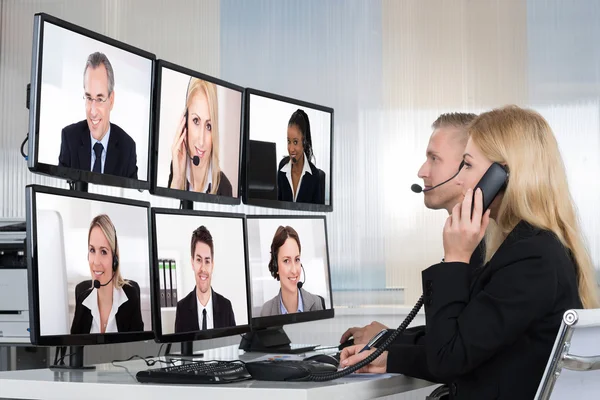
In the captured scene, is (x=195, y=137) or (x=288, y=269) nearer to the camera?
(x=195, y=137)

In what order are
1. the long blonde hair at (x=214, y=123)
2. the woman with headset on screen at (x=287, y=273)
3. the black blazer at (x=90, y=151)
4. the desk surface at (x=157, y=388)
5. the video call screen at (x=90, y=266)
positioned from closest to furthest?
1. the desk surface at (x=157, y=388)
2. the video call screen at (x=90, y=266)
3. the black blazer at (x=90, y=151)
4. the long blonde hair at (x=214, y=123)
5. the woman with headset on screen at (x=287, y=273)

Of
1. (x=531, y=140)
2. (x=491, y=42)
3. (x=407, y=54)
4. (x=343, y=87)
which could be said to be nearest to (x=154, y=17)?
(x=343, y=87)

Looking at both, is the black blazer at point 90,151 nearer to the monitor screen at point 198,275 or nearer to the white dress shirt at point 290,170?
the monitor screen at point 198,275

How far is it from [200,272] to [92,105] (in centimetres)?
53

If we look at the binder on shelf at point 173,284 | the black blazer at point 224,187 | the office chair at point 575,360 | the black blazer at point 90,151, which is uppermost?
the black blazer at point 90,151

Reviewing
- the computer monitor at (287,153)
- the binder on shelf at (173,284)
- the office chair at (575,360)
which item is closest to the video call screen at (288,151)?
the computer monitor at (287,153)

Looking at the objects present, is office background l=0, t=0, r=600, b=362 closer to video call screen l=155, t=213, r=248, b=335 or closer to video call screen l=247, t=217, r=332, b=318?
video call screen l=247, t=217, r=332, b=318

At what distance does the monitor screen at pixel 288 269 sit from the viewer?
2432 millimetres

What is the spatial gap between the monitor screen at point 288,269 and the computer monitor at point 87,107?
1.53 ft

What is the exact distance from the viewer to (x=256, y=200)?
8.48ft

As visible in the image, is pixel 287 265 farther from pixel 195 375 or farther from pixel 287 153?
pixel 195 375

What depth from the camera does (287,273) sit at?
8.34 ft

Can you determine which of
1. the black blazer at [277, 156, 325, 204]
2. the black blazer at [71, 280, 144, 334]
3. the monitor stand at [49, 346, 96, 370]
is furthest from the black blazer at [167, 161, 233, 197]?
the monitor stand at [49, 346, 96, 370]

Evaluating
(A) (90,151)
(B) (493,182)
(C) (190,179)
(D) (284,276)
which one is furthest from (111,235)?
(B) (493,182)
